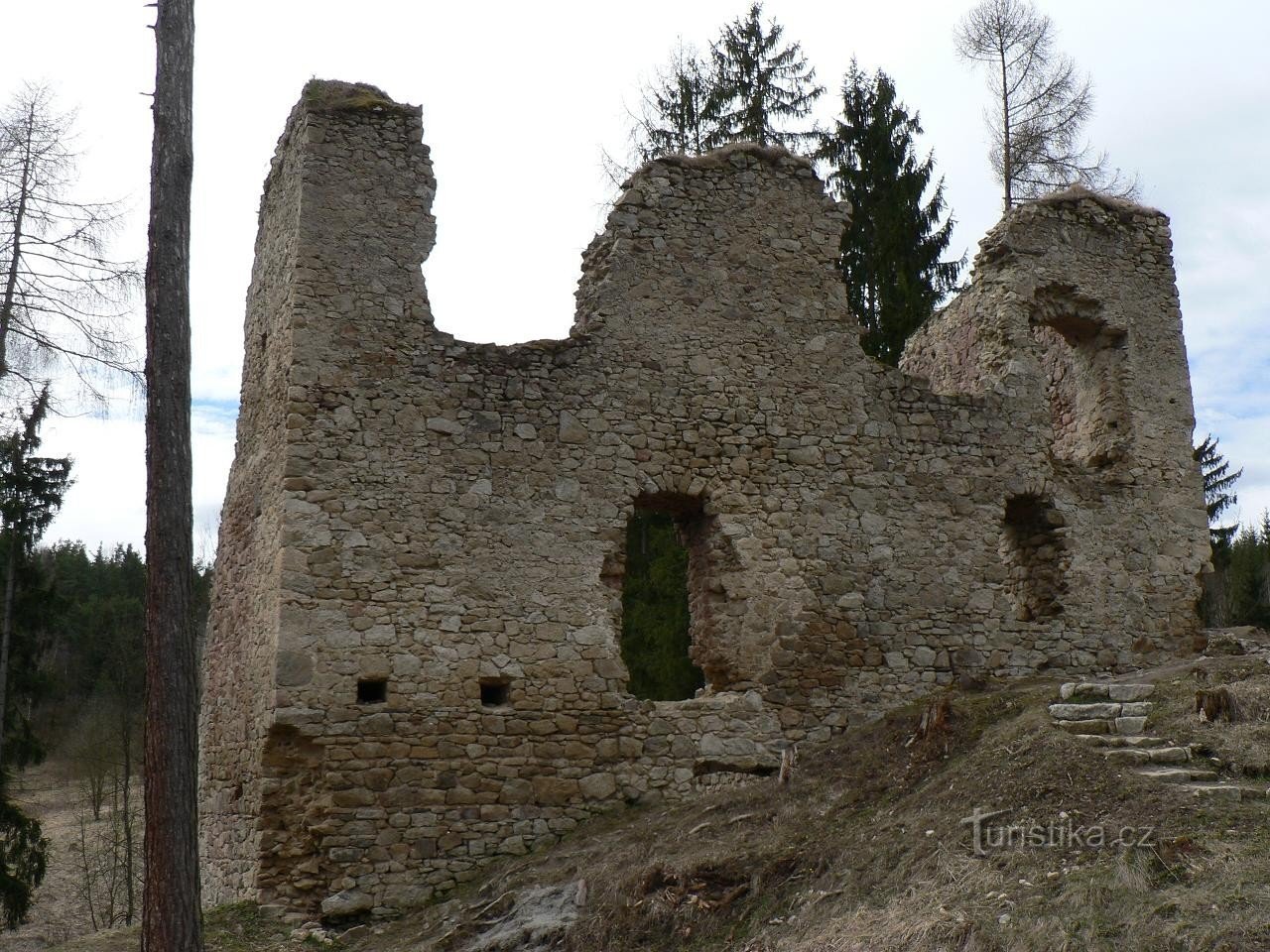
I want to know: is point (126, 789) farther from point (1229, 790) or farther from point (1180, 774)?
point (1229, 790)

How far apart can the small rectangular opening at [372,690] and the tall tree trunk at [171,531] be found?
2.10 m

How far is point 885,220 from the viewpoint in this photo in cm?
1938

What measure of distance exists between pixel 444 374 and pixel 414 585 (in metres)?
1.80

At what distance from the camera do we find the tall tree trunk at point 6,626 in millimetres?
15398

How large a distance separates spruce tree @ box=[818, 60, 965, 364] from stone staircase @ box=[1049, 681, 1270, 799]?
387 inches

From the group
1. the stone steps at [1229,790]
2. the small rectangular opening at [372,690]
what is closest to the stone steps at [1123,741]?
the stone steps at [1229,790]

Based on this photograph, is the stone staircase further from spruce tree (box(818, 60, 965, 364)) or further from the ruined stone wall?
spruce tree (box(818, 60, 965, 364))

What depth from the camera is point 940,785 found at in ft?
26.5

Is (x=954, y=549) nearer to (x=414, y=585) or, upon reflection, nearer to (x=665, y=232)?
(x=665, y=232)

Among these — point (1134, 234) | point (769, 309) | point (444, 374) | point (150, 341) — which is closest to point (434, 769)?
point (444, 374)

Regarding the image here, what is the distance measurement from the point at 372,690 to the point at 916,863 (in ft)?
14.6

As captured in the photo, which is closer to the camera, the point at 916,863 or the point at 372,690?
the point at 916,863

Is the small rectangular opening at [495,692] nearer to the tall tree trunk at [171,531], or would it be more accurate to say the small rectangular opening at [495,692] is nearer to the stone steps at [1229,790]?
the tall tree trunk at [171,531]


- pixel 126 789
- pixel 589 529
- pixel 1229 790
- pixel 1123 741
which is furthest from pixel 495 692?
pixel 126 789
